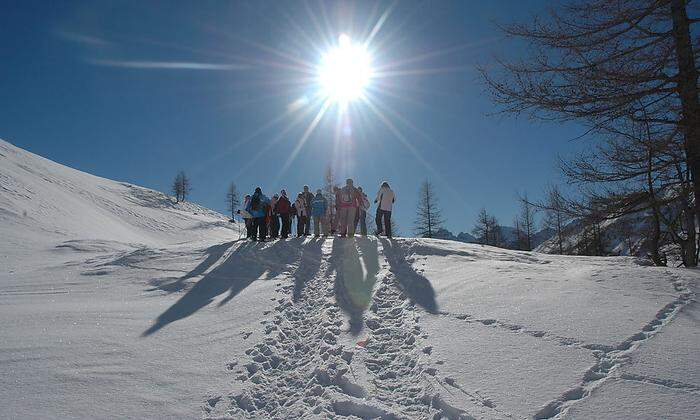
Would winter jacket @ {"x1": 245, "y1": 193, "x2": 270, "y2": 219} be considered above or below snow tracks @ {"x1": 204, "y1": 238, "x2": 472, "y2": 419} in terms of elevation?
above

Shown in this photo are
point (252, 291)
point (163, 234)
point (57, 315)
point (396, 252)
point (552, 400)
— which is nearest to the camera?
point (552, 400)

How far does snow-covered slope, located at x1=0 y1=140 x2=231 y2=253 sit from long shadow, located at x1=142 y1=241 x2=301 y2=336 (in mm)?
7219

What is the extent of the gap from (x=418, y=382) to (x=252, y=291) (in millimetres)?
4255

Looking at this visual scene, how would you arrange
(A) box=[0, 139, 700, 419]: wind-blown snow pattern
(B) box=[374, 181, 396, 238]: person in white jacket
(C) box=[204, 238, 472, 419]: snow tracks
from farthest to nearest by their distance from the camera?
(B) box=[374, 181, 396, 238]: person in white jacket
(C) box=[204, 238, 472, 419]: snow tracks
(A) box=[0, 139, 700, 419]: wind-blown snow pattern

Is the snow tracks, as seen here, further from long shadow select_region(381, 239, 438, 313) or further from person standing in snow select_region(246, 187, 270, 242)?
person standing in snow select_region(246, 187, 270, 242)

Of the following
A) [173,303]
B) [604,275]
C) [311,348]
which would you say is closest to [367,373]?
[311,348]

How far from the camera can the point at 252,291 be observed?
687 centimetres

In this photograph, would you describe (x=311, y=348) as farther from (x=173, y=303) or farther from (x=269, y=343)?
(x=173, y=303)

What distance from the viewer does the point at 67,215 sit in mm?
21234

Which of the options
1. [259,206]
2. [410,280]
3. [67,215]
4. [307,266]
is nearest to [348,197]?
[259,206]

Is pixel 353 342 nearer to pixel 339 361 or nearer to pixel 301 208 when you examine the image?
pixel 339 361

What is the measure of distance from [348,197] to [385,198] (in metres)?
1.38

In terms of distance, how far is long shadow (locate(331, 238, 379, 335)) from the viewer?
580 cm

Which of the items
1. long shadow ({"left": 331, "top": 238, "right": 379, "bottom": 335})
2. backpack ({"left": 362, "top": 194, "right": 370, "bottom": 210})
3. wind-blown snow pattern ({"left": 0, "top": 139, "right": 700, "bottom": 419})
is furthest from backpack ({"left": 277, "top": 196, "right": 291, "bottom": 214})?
wind-blown snow pattern ({"left": 0, "top": 139, "right": 700, "bottom": 419})
